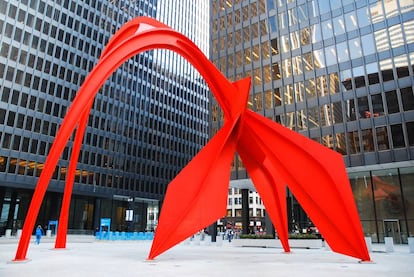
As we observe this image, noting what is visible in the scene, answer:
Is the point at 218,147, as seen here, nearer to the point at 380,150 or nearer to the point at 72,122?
the point at 72,122

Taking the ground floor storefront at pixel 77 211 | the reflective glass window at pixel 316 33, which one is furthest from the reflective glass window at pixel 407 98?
the ground floor storefront at pixel 77 211

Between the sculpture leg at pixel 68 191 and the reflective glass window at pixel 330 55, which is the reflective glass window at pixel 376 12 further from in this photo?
the sculpture leg at pixel 68 191

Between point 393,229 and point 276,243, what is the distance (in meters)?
12.1

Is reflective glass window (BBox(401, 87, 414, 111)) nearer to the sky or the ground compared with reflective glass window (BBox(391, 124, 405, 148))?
nearer to the sky

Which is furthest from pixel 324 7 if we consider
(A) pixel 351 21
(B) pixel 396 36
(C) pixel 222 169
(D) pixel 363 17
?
(C) pixel 222 169

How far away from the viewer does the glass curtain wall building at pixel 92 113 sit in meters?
44.9

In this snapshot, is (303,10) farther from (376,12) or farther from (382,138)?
(382,138)

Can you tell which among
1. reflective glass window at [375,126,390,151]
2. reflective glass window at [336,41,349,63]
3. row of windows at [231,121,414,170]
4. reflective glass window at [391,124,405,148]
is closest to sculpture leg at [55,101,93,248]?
row of windows at [231,121,414,170]

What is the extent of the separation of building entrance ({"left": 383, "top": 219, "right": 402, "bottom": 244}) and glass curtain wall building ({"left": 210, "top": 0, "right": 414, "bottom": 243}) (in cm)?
9

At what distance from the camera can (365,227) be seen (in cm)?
3300

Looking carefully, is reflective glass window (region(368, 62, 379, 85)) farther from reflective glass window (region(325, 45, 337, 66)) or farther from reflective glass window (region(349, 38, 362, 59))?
reflective glass window (region(325, 45, 337, 66))

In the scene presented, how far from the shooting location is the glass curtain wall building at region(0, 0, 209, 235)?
4491 cm

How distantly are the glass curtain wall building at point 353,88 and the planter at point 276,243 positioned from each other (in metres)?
9.07

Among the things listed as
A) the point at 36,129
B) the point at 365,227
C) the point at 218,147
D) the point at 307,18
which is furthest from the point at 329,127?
the point at 36,129
